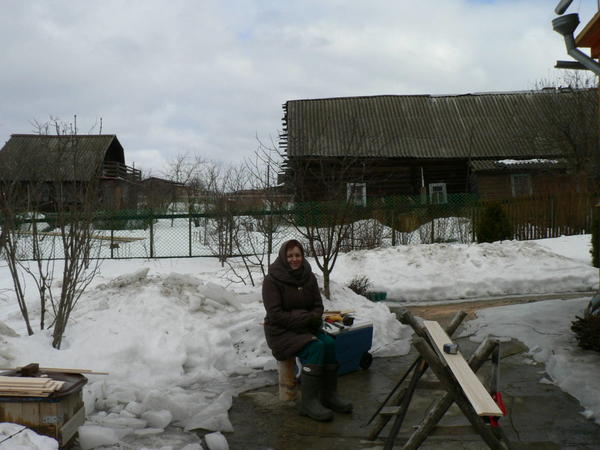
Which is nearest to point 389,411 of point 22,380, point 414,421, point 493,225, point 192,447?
point 414,421

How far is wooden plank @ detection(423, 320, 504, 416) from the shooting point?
9.64ft

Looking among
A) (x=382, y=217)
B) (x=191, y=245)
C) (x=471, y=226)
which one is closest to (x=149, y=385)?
(x=191, y=245)

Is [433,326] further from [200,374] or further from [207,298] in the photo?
[207,298]

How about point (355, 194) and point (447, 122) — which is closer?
point (355, 194)

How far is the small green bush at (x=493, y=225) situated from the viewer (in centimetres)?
1633

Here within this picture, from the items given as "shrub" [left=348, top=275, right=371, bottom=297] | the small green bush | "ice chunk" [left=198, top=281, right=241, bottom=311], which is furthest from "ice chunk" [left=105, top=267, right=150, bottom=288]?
the small green bush

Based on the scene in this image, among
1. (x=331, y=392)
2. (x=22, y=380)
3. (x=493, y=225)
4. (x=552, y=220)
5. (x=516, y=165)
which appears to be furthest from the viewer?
(x=516, y=165)

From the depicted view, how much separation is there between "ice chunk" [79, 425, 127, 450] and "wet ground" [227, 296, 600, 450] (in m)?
0.87

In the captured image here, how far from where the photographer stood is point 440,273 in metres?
12.6

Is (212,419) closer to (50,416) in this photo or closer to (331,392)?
(331,392)

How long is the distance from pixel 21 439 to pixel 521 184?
2641cm

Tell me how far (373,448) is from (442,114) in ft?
90.9

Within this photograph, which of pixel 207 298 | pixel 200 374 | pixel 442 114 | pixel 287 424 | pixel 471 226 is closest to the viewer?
pixel 287 424

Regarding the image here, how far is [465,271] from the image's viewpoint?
41.7ft
